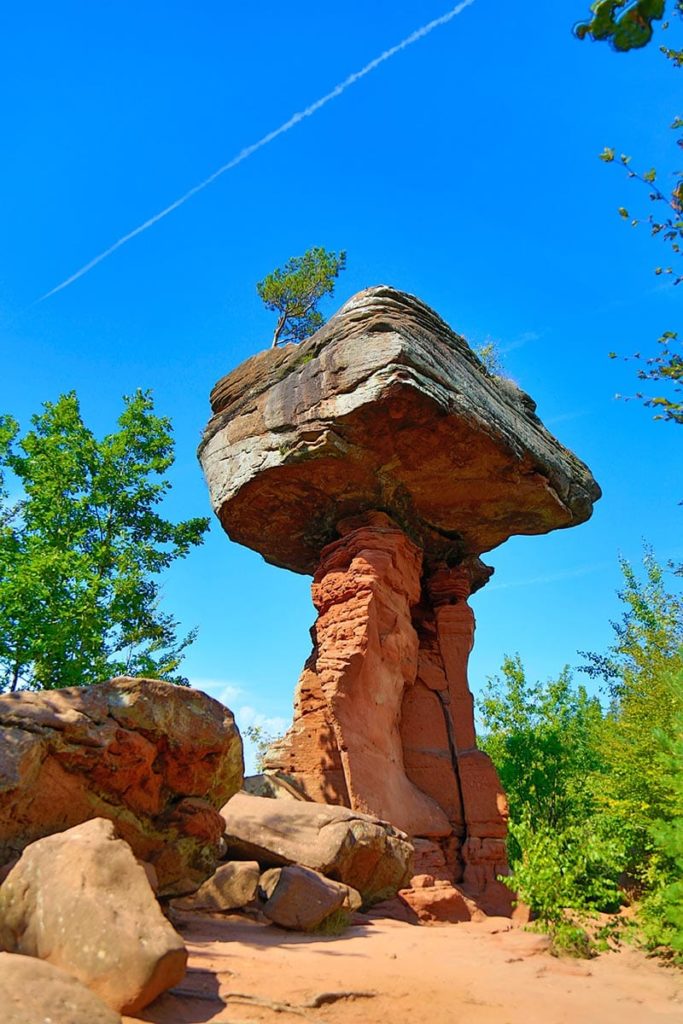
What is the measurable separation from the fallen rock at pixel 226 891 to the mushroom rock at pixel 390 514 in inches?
148

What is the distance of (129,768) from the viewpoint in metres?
6.34

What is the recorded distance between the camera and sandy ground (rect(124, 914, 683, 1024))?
14.8ft

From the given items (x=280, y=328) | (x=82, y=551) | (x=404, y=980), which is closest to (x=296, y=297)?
(x=280, y=328)

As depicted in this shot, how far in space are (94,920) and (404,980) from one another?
8.42 feet

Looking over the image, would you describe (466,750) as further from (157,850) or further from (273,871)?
(157,850)

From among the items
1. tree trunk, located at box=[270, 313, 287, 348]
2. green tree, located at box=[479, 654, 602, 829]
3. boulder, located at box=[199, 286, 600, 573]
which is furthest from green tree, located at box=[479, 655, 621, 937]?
tree trunk, located at box=[270, 313, 287, 348]

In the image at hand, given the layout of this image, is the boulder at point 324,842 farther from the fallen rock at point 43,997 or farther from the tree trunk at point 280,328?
the tree trunk at point 280,328

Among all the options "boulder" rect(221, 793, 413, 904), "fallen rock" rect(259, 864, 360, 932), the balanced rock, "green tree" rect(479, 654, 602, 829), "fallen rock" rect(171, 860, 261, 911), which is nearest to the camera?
the balanced rock

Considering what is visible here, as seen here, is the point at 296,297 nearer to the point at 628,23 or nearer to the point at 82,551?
the point at 82,551

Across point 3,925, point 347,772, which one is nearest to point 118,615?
point 347,772

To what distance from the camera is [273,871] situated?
7.95 meters

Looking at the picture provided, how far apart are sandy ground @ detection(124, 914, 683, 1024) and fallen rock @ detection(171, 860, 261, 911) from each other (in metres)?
0.14

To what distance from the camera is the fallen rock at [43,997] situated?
3273 mm

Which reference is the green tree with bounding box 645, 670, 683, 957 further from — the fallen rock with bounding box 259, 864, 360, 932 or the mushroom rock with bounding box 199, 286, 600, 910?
the mushroom rock with bounding box 199, 286, 600, 910
